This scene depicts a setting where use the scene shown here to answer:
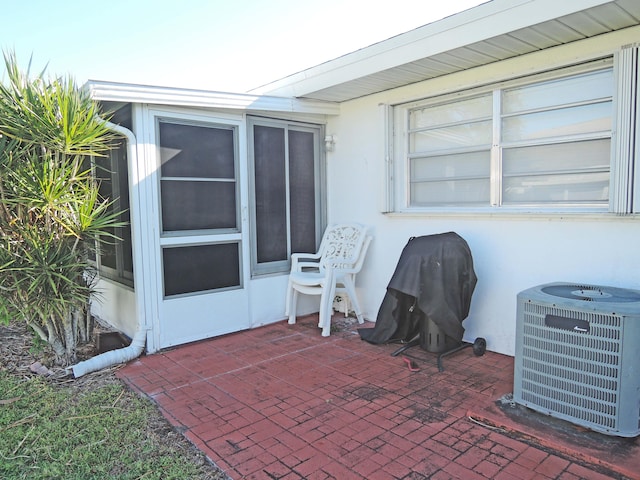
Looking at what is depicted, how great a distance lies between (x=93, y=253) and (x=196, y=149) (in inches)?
52.8

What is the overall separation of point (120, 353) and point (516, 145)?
385cm

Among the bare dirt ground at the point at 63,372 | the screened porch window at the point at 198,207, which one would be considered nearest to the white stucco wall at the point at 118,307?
the bare dirt ground at the point at 63,372

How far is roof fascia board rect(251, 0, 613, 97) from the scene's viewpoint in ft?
9.46

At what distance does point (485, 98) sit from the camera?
402cm

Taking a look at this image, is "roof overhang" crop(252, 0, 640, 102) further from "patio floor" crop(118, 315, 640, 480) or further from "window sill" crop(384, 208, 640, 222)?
"patio floor" crop(118, 315, 640, 480)

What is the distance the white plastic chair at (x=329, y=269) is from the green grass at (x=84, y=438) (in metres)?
2.00

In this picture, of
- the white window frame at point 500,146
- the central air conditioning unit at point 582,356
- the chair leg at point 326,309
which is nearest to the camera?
the central air conditioning unit at point 582,356

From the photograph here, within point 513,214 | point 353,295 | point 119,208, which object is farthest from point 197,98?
point 513,214

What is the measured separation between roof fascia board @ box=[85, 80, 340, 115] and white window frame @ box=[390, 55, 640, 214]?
37.3 inches

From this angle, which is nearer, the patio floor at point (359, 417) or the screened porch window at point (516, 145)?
the patio floor at point (359, 417)

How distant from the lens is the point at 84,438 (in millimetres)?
2619

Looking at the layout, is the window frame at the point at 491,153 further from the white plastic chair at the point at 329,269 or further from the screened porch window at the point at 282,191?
the screened porch window at the point at 282,191

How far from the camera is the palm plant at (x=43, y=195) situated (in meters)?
3.33

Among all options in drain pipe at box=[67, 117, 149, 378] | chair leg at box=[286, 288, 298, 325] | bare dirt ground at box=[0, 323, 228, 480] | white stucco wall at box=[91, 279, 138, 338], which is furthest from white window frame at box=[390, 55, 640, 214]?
bare dirt ground at box=[0, 323, 228, 480]
